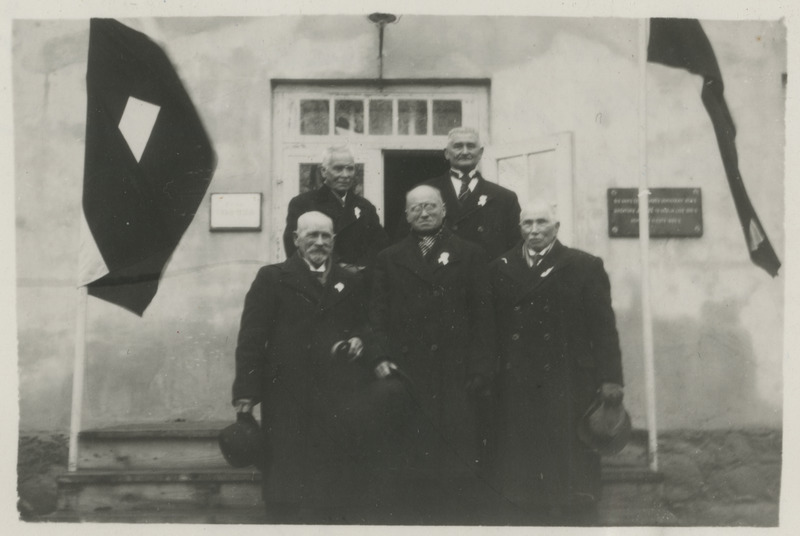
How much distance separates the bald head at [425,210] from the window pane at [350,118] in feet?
2.66

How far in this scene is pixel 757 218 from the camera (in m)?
4.00

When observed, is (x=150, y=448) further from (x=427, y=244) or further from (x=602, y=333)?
(x=602, y=333)

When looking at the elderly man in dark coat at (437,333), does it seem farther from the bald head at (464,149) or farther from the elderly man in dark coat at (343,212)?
the bald head at (464,149)

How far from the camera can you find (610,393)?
3.67 meters

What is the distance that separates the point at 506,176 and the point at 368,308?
3.36 ft

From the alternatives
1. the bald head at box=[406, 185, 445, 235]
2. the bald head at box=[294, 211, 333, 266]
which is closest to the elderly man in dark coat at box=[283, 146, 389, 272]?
the bald head at box=[294, 211, 333, 266]

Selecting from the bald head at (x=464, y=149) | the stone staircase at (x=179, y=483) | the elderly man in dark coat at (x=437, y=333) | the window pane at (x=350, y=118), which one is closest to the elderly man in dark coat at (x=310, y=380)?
the elderly man in dark coat at (x=437, y=333)

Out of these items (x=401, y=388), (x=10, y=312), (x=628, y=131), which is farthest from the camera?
(x=628, y=131)

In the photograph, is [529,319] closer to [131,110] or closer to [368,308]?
[368,308]

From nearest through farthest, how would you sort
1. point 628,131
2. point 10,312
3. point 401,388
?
point 401,388 < point 10,312 < point 628,131

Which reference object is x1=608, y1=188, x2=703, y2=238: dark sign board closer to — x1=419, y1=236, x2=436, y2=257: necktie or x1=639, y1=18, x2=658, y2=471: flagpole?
x1=639, y1=18, x2=658, y2=471: flagpole

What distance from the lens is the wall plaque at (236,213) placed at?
415 centimetres

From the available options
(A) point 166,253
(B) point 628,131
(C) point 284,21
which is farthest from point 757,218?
(A) point 166,253

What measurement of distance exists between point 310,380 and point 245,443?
37cm
